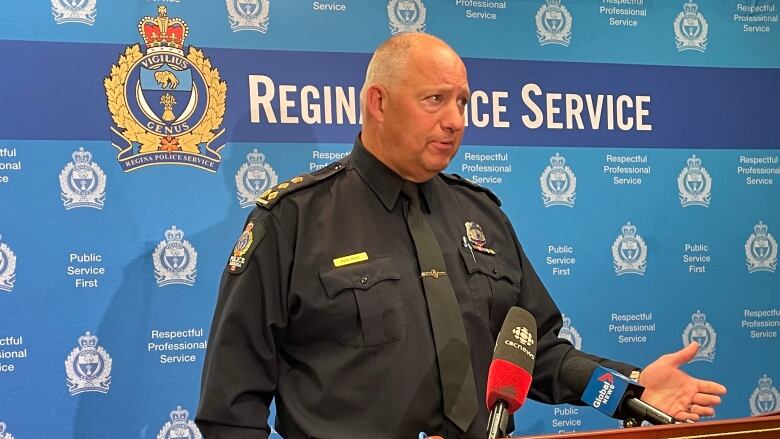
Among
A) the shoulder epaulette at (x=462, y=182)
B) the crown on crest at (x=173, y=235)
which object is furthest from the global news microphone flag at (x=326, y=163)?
the shoulder epaulette at (x=462, y=182)

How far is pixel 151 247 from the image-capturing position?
3070mm

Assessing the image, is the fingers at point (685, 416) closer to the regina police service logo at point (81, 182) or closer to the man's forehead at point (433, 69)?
the man's forehead at point (433, 69)

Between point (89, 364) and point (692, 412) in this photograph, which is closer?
point (692, 412)

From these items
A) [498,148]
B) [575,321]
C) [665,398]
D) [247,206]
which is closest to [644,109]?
[498,148]

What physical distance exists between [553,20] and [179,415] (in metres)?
2.16

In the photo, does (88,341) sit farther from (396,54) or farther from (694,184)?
(694,184)

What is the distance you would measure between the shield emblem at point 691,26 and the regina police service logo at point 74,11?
95.5 inches

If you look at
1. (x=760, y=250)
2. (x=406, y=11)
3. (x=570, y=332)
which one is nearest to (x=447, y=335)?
(x=570, y=332)

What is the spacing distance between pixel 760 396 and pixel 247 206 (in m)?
2.37

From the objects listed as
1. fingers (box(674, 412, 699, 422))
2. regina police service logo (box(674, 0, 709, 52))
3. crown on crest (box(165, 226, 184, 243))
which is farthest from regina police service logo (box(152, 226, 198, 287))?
regina police service logo (box(674, 0, 709, 52))

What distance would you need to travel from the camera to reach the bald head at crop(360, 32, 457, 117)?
7.16 ft

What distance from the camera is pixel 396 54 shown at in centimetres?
221

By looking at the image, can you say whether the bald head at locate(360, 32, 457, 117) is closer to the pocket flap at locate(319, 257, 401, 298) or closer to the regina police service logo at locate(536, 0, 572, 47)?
the pocket flap at locate(319, 257, 401, 298)

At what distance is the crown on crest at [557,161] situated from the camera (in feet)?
11.7
